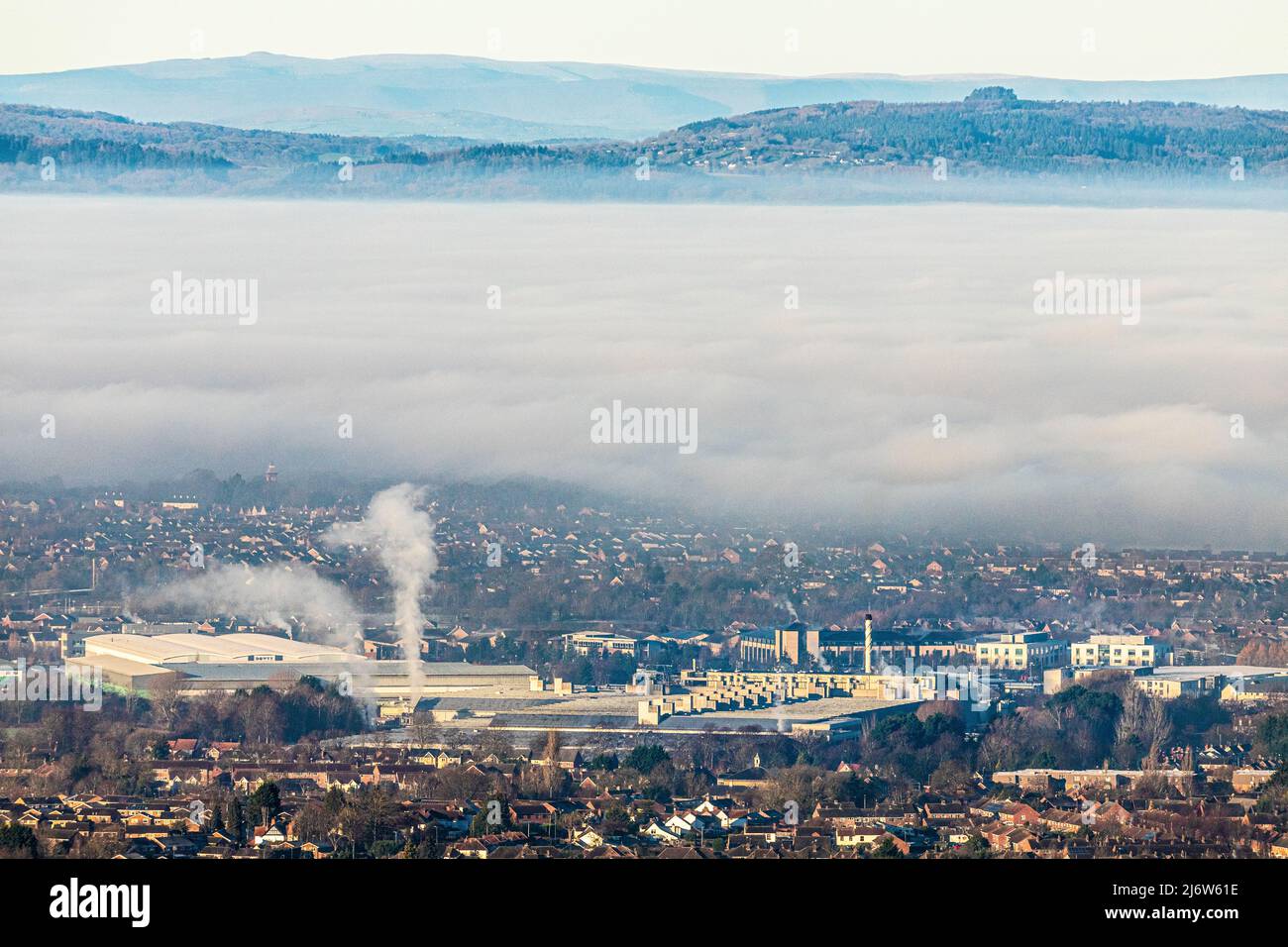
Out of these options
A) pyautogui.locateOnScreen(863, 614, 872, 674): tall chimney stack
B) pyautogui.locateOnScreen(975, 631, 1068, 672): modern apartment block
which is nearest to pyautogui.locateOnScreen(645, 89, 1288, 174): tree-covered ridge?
pyautogui.locateOnScreen(975, 631, 1068, 672): modern apartment block

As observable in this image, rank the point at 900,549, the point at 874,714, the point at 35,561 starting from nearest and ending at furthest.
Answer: the point at 874,714, the point at 35,561, the point at 900,549

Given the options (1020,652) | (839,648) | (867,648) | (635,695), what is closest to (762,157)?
(839,648)

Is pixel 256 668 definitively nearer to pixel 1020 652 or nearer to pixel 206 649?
pixel 206 649

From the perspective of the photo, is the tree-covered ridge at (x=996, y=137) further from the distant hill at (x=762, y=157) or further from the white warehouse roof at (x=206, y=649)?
the white warehouse roof at (x=206, y=649)

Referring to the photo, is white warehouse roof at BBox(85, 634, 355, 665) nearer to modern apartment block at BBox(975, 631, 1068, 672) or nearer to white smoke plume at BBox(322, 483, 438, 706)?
white smoke plume at BBox(322, 483, 438, 706)
